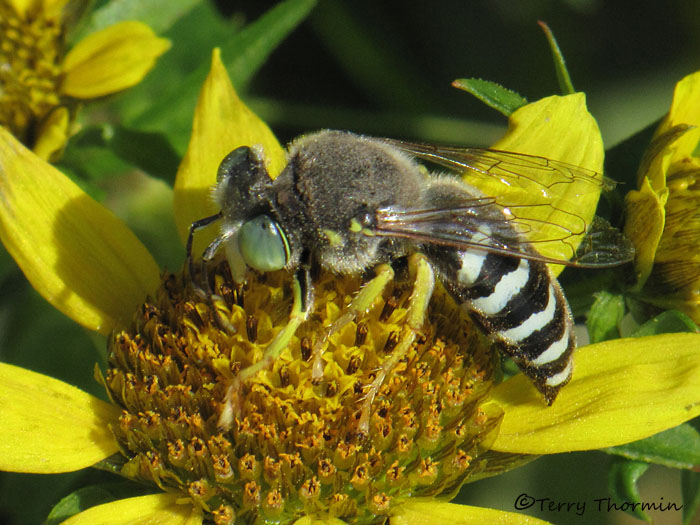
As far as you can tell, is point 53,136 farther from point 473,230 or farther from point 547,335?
point 547,335

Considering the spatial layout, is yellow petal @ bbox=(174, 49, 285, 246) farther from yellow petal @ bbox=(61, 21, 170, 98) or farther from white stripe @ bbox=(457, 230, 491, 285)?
white stripe @ bbox=(457, 230, 491, 285)

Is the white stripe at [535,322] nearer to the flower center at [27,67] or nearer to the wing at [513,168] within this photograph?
the wing at [513,168]

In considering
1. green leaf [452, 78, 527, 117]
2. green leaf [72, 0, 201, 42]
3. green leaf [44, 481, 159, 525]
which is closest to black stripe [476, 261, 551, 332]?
green leaf [452, 78, 527, 117]

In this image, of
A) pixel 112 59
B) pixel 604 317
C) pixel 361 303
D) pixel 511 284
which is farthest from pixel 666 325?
pixel 112 59

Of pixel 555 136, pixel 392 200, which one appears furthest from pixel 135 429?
pixel 555 136

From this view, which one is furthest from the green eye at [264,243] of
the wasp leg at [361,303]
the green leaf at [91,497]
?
the green leaf at [91,497]
